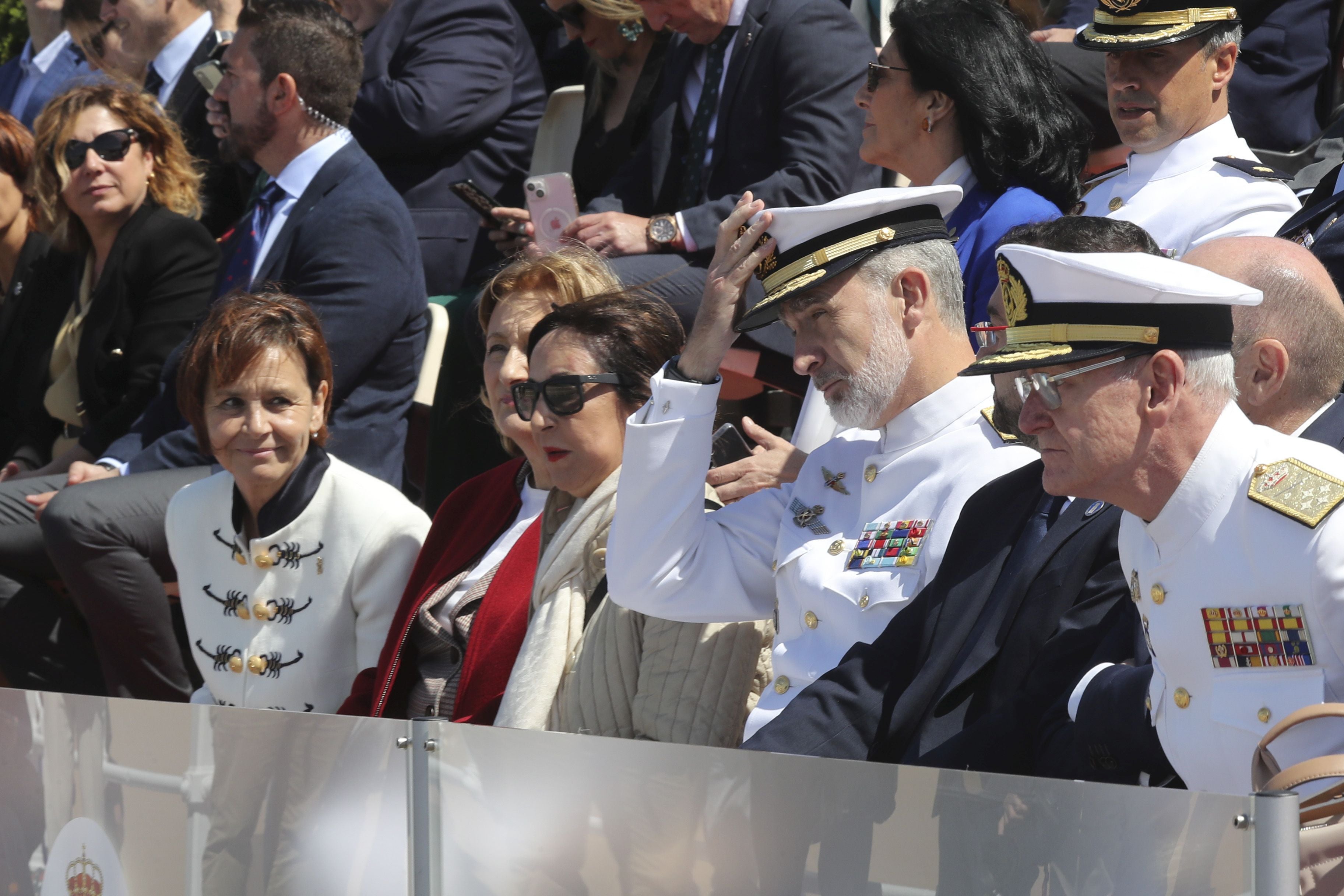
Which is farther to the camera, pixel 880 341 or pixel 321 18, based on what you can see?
pixel 321 18

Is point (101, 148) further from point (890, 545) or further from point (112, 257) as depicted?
point (890, 545)

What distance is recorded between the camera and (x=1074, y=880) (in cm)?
188

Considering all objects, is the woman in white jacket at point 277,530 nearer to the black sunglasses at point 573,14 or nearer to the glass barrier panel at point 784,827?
the black sunglasses at point 573,14

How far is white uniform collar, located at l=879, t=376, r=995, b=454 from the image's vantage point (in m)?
3.20

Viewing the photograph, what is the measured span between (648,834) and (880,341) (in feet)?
4.07

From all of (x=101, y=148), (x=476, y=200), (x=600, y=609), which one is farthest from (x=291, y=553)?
(x=101, y=148)

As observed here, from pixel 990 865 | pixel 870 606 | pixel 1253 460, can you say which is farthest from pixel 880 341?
pixel 990 865

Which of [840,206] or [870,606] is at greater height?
[840,206]

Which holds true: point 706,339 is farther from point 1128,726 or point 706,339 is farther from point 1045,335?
point 1128,726

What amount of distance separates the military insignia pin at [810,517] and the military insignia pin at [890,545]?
12 centimetres

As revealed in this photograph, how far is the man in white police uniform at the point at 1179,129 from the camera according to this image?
3891mm

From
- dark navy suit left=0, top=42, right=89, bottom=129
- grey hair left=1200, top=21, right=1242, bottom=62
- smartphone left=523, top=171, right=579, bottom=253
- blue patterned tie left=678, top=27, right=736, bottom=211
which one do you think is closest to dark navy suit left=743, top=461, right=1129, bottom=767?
grey hair left=1200, top=21, right=1242, bottom=62

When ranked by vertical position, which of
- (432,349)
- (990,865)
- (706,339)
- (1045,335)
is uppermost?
(1045,335)

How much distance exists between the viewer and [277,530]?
4.55 meters
